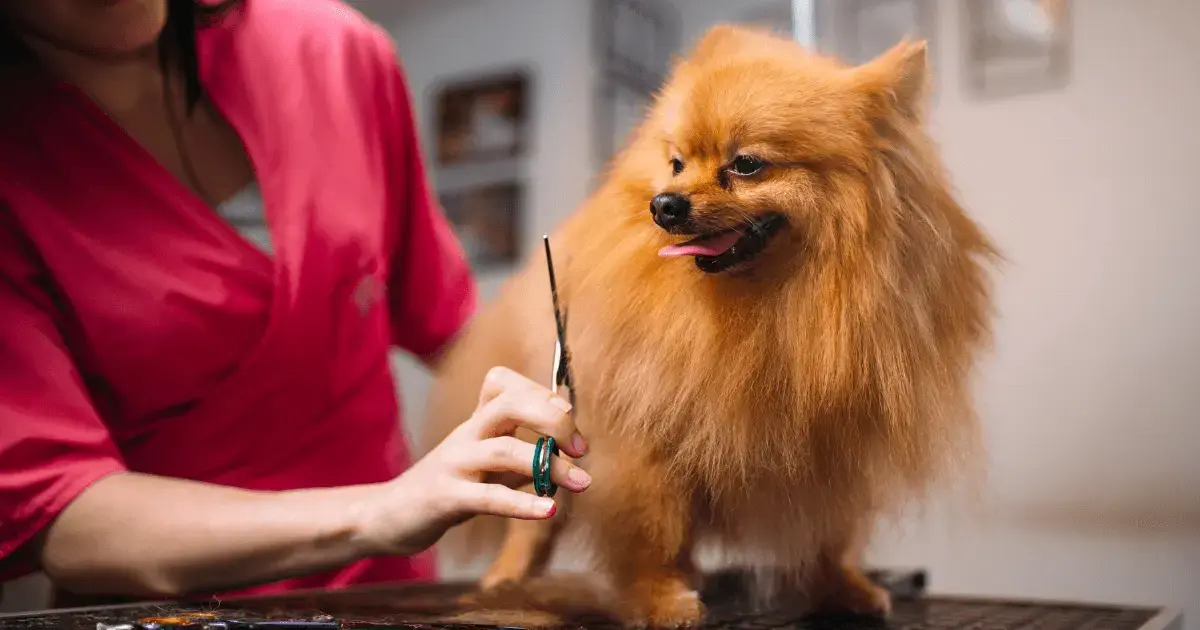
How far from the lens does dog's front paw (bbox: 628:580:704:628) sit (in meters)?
0.83

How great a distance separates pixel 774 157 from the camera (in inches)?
29.3

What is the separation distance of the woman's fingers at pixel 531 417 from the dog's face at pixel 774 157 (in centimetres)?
16

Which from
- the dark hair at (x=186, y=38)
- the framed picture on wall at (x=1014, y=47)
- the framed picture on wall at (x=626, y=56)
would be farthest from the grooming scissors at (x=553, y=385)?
the framed picture on wall at (x=1014, y=47)

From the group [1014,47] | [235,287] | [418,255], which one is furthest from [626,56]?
[235,287]

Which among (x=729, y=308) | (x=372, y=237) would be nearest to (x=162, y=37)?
(x=372, y=237)

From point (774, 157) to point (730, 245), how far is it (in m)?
0.08

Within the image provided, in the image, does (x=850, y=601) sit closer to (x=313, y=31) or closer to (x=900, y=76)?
(x=900, y=76)

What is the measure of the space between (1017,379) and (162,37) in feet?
3.70

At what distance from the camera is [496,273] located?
1572 millimetres

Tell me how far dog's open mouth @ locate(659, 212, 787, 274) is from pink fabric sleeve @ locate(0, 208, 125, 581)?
574 millimetres

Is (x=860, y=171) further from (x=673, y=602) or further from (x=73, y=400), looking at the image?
(x=73, y=400)

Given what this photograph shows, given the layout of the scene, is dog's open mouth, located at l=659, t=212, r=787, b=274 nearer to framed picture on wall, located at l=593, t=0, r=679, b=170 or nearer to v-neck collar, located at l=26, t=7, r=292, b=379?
framed picture on wall, located at l=593, t=0, r=679, b=170

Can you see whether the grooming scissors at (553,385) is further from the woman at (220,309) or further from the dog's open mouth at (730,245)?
the dog's open mouth at (730,245)

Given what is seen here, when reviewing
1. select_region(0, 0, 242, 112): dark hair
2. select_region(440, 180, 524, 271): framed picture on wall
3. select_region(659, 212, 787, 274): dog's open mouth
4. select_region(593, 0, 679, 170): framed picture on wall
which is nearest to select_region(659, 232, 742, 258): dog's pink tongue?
select_region(659, 212, 787, 274): dog's open mouth
